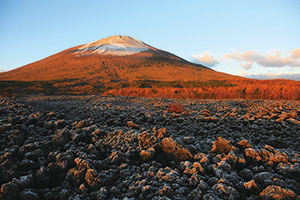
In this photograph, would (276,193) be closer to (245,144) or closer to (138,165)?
(245,144)

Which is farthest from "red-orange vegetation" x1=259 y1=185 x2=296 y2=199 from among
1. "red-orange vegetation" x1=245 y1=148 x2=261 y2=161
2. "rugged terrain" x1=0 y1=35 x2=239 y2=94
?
"rugged terrain" x1=0 y1=35 x2=239 y2=94

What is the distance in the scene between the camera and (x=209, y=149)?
2.55 meters

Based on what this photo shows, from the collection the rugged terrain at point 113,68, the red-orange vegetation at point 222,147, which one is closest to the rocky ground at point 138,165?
the red-orange vegetation at point 222,147

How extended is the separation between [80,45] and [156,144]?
8574cm

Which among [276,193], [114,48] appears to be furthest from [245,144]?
[114,48]

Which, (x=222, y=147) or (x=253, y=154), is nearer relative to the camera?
(x=253, y=154)

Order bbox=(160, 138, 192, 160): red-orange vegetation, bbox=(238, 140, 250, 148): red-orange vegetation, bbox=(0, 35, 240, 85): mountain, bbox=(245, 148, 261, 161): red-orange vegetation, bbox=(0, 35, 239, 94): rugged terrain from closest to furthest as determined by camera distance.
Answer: bbox=(245, 148, 261, 161): red-orange vegetation < bbox=(160, 138, 192, 160): red-orange vegetation < bbox=(238, 140, 250, 148): red-orange vegetation < bbox=(0, 35, 239, 94): rugged terrain < bbox=(0, 35, 240, 85): mountain

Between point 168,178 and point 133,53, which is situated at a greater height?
point 133,53

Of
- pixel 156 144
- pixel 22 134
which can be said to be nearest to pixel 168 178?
pixel 156 144

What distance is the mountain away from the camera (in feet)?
129

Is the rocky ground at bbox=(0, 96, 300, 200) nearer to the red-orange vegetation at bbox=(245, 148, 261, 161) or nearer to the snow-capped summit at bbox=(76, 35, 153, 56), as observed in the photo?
the red-orange vegetation at bbox=(245, 148, 261, 161)

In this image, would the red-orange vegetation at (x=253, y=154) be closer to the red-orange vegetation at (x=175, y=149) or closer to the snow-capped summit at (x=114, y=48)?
the red-orange vegetation at (x=175, y=149)

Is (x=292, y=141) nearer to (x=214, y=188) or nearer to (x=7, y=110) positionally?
(x=214, y=188)

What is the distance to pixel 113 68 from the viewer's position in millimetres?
48156
